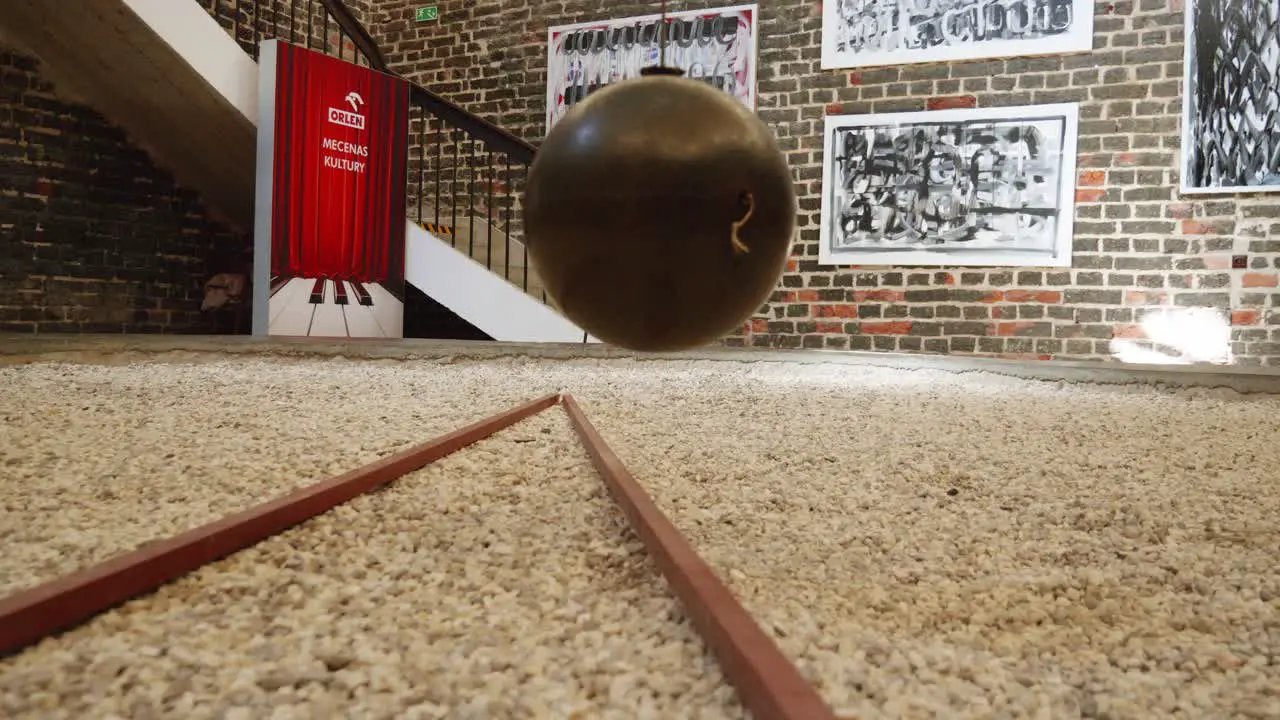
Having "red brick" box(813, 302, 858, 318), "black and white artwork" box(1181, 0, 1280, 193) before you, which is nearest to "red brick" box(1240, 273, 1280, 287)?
"black and white artwork" box(1181, 0, 1280, 193)

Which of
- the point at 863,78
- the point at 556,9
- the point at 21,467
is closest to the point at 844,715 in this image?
the point at 21,467

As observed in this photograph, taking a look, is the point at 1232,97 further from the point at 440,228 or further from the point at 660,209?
the point at 660,209

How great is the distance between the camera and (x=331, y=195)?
557 cm

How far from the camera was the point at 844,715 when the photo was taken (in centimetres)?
87

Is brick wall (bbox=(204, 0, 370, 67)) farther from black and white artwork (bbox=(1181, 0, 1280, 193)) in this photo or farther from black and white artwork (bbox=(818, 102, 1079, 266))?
black and white artwork (bbox=(1181, 0, 1280, 193))

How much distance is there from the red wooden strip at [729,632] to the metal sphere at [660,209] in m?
0.31

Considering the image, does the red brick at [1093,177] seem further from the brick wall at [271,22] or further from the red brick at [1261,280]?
the brick wall at [271,22]

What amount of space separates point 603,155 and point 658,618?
23.8 inches

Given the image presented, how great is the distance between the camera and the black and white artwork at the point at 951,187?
→ 5.89 meters

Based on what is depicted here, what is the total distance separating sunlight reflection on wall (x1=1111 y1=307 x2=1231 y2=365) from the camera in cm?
561

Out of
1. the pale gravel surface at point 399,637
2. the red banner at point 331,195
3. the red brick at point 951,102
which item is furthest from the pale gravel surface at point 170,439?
the red brick at point 951,102

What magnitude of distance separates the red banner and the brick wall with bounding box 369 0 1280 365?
2.37 m

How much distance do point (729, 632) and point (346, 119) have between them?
546cm

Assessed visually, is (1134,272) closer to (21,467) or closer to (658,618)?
(658,618)
